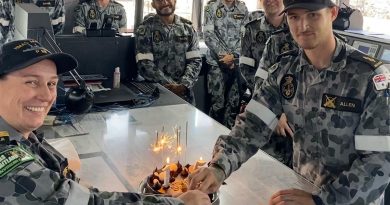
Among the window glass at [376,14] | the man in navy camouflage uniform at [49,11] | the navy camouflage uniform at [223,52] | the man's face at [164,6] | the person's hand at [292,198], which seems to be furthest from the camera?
the window glass at [376,14]

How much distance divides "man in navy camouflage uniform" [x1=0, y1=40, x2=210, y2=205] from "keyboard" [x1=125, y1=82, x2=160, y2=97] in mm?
1511

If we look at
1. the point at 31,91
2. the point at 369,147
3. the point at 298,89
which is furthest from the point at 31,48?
the point at 369,147

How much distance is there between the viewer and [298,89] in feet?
6.14

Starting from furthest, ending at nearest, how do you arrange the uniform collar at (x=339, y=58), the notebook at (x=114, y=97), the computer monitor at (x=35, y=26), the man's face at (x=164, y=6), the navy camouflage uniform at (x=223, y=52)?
the navy camouflage uniform at (x=223, y=52) < the man's face at (x=164, y=6) < the notebook at (x=114, y=97) < the computer monitor at (x=35, y=26) < the uniform collar at (x=339, y=58)

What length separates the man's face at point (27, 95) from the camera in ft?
4.07

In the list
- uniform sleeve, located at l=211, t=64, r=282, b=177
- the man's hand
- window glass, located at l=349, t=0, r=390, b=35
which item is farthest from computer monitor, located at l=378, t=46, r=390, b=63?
uniform sleeve, located at l=211, t=64, r=282, b=177

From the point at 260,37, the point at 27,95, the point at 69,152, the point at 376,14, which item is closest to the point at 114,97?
the point at 69,152

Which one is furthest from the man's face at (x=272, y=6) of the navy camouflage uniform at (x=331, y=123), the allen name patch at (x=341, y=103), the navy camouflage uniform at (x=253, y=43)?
the allen name patch at (x=341, y=103)

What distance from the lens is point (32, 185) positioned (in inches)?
40.5

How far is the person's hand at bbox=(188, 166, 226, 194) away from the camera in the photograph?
1.58 m

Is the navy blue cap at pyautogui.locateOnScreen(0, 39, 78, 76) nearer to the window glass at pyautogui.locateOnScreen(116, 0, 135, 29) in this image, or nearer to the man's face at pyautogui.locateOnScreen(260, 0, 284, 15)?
the man's face at pyautogui.locateOnScreen(260, 0, 284, 15)

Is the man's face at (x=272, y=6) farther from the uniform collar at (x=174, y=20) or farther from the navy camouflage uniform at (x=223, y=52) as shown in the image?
the navy camouflage uniform at (x=223, y=52)

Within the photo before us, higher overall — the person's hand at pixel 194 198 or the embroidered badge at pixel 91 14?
the embroidered badge at pixel 91 14

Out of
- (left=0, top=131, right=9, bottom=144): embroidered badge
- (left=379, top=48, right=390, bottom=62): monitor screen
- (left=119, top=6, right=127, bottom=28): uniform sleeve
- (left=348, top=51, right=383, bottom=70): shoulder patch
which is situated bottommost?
(left=0, top=131, right=9, bottom=144): embroidered badge
